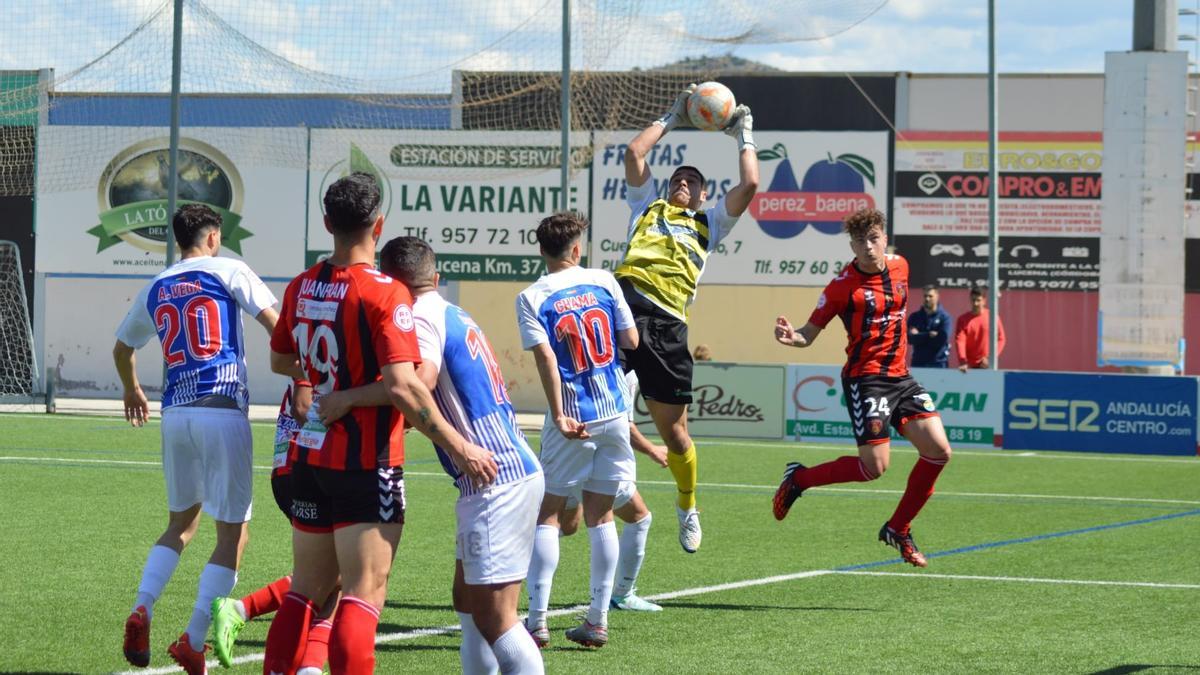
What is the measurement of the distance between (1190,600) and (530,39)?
55.1 feet

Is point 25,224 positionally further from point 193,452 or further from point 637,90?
point 193,452

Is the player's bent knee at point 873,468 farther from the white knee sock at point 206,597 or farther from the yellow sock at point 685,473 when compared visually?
the white knee sock at point 206,597

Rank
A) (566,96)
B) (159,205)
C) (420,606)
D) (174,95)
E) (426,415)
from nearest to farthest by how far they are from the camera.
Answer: (426,415)
(420,606)
(174,95)
(566,96)
(159,205)

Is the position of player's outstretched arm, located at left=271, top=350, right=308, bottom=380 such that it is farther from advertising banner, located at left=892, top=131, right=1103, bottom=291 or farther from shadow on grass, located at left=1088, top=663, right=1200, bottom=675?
advertising banner, located at left=892, top=131, right=1103, bottom=291

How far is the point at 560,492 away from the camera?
24.8 ft

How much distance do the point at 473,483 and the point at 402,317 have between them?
2.02 feet

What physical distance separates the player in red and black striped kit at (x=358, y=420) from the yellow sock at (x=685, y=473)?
4.27 metres

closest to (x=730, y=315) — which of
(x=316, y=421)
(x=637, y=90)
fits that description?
(x=637, y=90)

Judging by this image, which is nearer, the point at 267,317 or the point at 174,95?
the point at 267,317

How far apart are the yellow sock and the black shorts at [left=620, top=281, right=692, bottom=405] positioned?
17.6 inches

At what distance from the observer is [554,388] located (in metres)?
7.02

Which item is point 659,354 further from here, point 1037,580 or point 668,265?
point 1037,580

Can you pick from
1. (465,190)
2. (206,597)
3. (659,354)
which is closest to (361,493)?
(206,597)

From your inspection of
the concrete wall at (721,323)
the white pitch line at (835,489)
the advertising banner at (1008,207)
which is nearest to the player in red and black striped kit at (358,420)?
the white pitch line at (835,489)
